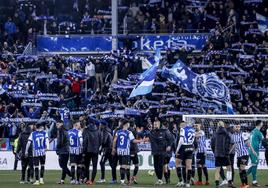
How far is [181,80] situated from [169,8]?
7491 millimetres

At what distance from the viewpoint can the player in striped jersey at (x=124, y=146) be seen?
29.3 meters

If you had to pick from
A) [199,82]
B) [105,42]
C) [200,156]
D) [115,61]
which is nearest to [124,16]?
[105,42]

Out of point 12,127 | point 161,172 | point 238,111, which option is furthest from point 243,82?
point 161,172

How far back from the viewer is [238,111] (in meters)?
42.6

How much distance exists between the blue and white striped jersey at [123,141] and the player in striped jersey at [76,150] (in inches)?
47.9

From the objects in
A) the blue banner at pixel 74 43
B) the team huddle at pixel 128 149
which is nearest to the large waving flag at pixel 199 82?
the blue banner at pixel 74 43

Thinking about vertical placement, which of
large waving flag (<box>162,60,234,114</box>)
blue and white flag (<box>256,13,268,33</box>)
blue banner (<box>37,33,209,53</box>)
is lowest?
large waving flag (<box>162,60,234,114</box>)

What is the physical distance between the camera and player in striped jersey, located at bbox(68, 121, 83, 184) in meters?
29.8

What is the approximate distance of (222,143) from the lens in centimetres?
2802

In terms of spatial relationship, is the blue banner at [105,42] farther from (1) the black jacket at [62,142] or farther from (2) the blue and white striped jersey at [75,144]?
(2) the blue and white striped jersey at [75,144]

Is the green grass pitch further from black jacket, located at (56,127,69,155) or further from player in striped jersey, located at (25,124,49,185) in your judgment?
black jacket, located at (56,127,69,155)

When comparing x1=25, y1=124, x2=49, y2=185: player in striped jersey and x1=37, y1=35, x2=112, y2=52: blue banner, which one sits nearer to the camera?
x1=25, y1=124, x2=49, y2=185: player in striped jersey

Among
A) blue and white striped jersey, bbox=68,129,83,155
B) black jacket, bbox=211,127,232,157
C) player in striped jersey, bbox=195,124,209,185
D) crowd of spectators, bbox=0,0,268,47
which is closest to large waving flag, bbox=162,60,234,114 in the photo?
crowd of spectators, bbox=0,0,268,47

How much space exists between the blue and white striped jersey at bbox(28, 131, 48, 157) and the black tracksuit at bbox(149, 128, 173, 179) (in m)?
3.40
